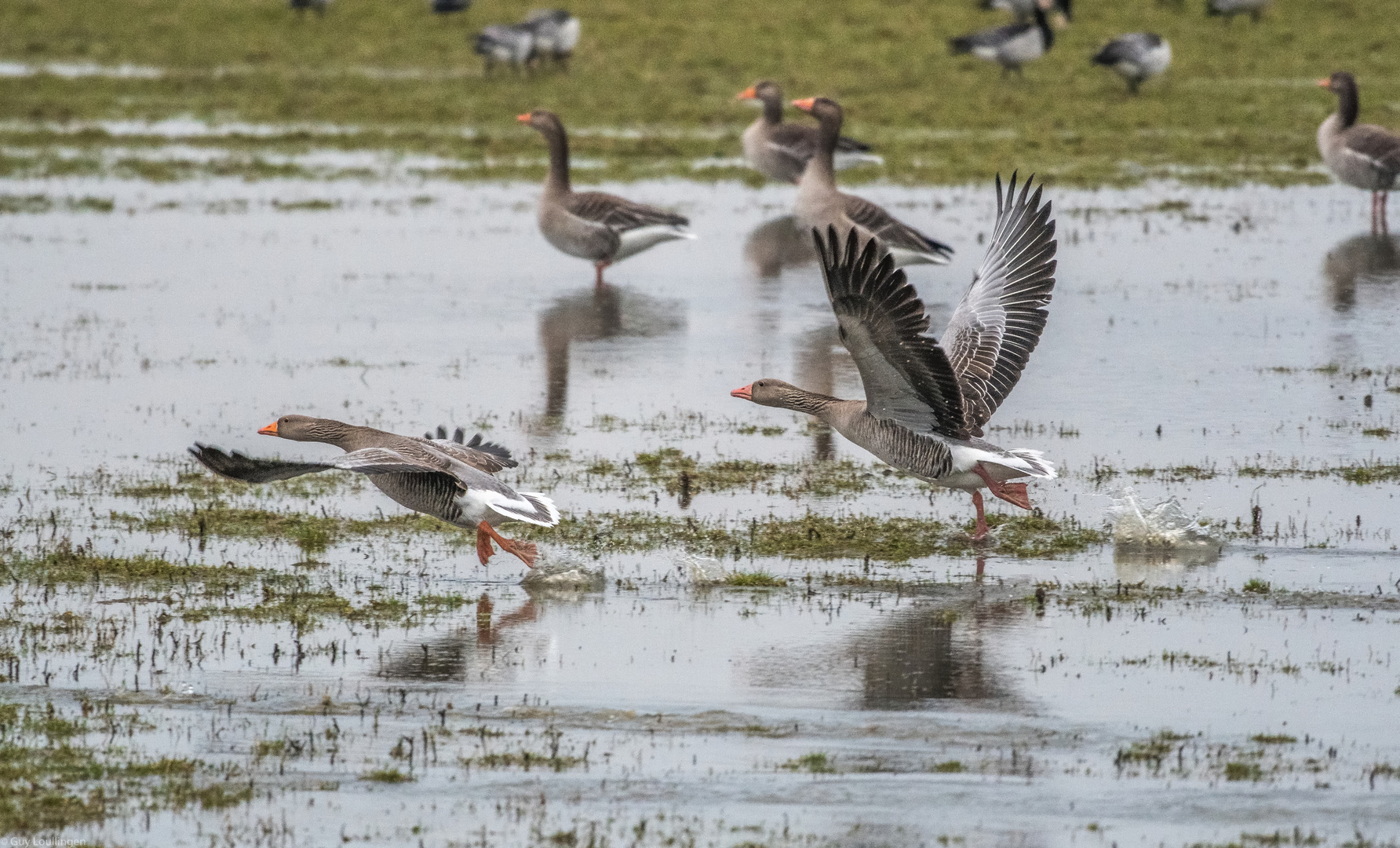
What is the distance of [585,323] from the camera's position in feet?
54.9

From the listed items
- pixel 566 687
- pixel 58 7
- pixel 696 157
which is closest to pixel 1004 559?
pixel 566 687

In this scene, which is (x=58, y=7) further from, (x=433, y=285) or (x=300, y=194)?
(x=433, y=285)

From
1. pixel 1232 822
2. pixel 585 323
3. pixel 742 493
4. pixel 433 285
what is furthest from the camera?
pixel 433 285

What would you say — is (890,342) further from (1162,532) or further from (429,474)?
(429,474)

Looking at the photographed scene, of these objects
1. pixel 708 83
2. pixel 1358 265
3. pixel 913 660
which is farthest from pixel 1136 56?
pixel 913 660

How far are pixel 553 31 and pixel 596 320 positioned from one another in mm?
23549

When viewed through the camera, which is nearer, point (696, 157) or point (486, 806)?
point (486, 806)

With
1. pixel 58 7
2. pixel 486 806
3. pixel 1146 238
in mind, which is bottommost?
pixel 486 806

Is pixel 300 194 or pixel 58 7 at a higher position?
pixel 58 7

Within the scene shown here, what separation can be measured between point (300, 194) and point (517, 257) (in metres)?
5.69

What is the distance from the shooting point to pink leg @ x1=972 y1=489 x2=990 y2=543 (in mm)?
9984

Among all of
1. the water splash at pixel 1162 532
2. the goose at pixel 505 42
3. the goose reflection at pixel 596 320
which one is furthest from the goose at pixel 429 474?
the goose at pixel 505 42

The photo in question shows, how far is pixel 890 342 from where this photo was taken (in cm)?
906

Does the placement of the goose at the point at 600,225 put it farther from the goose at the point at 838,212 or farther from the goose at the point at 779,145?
the goose at the point at 779,145
